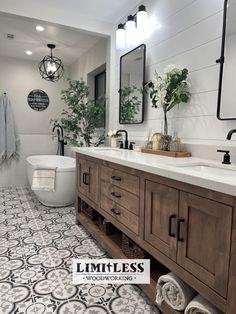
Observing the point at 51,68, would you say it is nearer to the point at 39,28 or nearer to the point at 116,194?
the point at 39,28

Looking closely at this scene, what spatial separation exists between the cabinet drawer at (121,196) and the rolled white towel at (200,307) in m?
0.57

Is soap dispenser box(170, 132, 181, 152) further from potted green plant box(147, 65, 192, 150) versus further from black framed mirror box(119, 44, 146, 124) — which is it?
black framed mirror box(119, 44, 146, 124)

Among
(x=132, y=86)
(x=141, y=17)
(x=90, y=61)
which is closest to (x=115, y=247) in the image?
(x=132, y=86)

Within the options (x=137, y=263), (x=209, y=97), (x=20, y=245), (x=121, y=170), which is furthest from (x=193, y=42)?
(x=20, y=245)

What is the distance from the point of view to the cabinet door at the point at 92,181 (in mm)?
2129

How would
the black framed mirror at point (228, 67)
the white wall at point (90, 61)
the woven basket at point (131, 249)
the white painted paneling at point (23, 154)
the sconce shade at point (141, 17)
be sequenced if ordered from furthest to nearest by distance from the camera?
1. the white painted paneling at point (23, 154)
2. the white wall at point (90, 61)
3. the sconce shade at point (141, 17)
4. the woven basket at point (131, 249)
5. the black framed mirror at point (228, 67)

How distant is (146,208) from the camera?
1.41 meters

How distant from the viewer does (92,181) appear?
223 centimetres

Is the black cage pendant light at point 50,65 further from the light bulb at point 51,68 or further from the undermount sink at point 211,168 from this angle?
the undermount sink at point 211,168

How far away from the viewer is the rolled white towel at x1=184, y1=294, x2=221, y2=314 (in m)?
1.04

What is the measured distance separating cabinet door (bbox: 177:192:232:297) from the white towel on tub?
2.39 meters

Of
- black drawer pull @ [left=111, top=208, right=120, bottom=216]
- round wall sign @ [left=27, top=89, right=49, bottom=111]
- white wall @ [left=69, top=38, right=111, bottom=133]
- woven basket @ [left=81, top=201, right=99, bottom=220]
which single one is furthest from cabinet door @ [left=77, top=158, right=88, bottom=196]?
round wall sign @ [left=27, top=89, right=49, bottom=111]

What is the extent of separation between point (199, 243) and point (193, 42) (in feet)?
4.97

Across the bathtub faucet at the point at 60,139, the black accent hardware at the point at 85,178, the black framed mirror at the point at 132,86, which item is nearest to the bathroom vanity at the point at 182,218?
the black accent hardware at the point at 85,178
